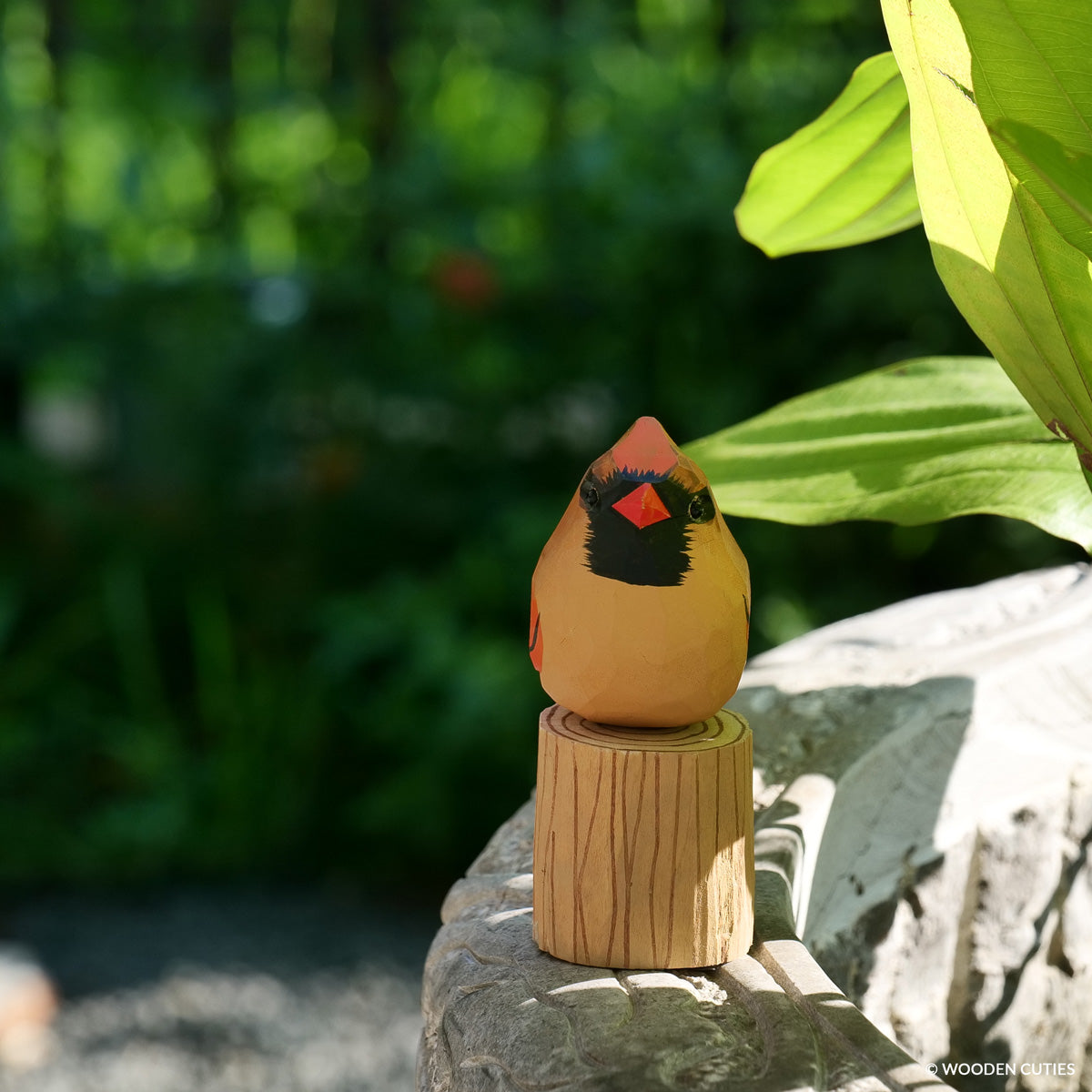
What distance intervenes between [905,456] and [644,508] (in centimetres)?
20

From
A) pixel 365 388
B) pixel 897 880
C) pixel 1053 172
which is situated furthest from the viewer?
pixel 365 388

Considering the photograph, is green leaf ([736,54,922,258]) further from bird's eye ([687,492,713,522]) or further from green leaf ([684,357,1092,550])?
bird's eye ([687,492,713,522])

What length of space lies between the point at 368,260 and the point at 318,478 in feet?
1.35

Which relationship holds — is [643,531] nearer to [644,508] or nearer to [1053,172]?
[644,508]

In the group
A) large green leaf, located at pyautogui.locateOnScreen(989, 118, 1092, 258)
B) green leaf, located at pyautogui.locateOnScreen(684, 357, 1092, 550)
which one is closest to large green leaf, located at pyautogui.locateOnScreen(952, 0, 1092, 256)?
large green leaf, located at pyautogui.locateOnScreen(989, 118, 1092, 258)

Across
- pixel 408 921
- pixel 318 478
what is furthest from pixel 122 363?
pixel 408 921

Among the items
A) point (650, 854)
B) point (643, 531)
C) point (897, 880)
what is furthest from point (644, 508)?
point (897, 880)

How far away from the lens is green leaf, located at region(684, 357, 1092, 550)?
0.55 meters

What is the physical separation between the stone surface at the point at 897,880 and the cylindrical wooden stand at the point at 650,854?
12 millimetres

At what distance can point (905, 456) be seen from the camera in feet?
1.96

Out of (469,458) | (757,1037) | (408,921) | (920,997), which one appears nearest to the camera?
(757,1037)

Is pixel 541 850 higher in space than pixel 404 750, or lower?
higher

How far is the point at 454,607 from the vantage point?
1.90 meters

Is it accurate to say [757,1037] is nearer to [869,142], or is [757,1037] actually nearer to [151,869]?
[869,142]
